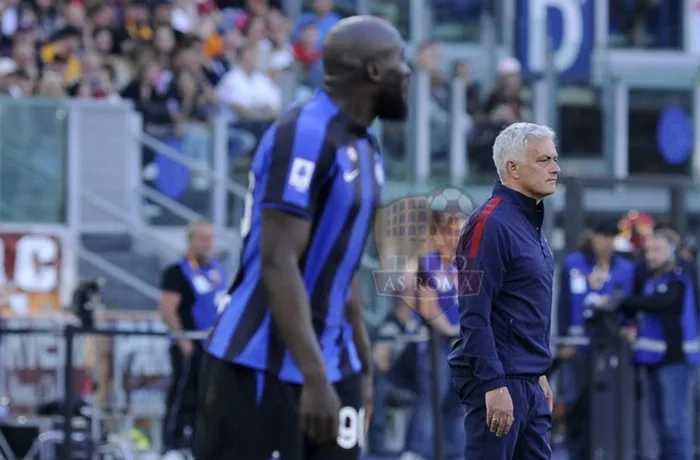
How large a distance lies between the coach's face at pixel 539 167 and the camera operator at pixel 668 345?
757cm

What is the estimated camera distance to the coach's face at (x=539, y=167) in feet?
23.0

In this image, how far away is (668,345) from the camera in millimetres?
14680

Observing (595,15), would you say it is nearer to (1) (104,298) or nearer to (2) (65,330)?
(1) (104,298)

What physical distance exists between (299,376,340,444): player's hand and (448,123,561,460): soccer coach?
1069 millimetres

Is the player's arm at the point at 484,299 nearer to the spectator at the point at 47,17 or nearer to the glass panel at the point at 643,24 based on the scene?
the spectator at the point at 47,17

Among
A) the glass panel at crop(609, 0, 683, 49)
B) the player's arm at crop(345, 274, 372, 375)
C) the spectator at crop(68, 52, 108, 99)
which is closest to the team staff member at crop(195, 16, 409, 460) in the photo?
the player's arm at crop(345, 274, 372, 375)

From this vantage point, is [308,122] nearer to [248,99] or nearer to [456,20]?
[248,99]

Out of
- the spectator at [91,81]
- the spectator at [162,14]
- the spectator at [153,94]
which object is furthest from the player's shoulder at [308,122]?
the spectator at [162,14]

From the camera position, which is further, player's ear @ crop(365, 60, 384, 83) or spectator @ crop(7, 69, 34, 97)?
spectator @ crop(7, 69, 34, 97)

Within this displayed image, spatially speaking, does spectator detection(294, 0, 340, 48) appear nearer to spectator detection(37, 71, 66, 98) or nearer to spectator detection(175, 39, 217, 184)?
spectator detection(175, 39, 217, 184)

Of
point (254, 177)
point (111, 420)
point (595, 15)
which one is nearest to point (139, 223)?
point (111, 420)

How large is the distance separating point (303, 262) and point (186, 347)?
24.1ft

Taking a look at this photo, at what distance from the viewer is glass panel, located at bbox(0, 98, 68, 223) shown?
1628 cm

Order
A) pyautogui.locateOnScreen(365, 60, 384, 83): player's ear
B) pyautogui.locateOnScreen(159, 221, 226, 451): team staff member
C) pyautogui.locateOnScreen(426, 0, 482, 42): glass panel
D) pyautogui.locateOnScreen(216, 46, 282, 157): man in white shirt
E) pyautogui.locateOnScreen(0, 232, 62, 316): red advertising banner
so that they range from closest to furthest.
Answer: pyautogui.locateOnScreen(365, 60, 384, 83): player's ear → pyautogui.locateOnScreen(159, 221, 226, 451): team staff member → pyautogui.locateOnScreen(0, 232, 62, 316): red advertising banner → pyautogui.locateOnScreen(216, 46, 282, 157): man in white shirt → pyautogui.locateOnScreen(426, 0, 482, 42): glass panel
